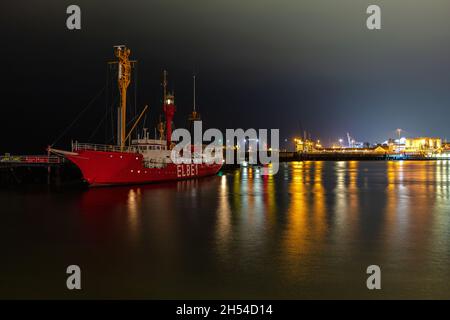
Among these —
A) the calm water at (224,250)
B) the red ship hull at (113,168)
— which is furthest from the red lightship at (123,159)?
the calm water at (224,250)

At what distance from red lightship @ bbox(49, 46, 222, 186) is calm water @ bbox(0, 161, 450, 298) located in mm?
12012

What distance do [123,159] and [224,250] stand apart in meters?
27.9

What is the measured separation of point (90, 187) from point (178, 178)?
45.1 feet

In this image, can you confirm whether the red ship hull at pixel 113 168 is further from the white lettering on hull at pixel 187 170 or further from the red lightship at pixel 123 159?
the white lettering on hull at pixel 187 170

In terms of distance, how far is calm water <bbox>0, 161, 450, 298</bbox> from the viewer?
436 inches

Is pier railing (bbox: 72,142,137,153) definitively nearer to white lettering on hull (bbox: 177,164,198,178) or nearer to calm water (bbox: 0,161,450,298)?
white lettering on hull (bbox: 177,164,198,178)

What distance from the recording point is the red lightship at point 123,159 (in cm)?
3956

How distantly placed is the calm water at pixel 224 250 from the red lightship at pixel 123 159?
1201 centimetres

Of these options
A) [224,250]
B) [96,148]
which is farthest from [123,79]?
[224,250]

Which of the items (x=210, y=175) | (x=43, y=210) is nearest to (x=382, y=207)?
(x=43, y=210)

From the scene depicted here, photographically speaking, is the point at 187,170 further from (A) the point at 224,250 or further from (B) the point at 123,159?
(A) the point at 224,250

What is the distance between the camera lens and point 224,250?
15.2 metres
